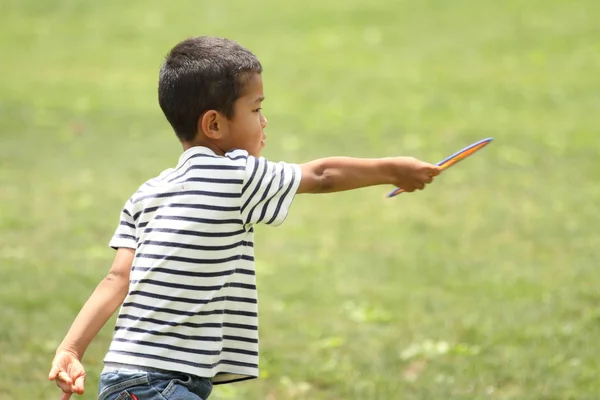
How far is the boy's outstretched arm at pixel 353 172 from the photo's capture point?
2.96 meters

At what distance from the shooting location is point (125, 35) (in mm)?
18547

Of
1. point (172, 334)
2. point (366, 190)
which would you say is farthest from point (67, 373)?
point (366, 190)

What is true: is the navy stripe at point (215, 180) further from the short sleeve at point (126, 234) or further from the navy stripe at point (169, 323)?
the navy stripe at point (169, 323)

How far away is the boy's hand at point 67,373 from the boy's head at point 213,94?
26.9 inches

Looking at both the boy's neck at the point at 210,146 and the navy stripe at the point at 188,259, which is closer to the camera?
the navy stripe at the point at 188,259

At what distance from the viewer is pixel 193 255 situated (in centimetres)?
280

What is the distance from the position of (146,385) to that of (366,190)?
7.71 m

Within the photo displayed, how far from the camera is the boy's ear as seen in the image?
2883 mm

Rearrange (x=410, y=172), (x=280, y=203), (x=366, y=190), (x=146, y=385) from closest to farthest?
(x=146, y=385), (x=280, y=203), (x=410, y=172), (x=366, y=190)

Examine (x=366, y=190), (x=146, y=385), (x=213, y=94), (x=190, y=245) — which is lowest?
(x=366, y=190)

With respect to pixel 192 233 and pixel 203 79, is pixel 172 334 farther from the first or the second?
pixel 203 79

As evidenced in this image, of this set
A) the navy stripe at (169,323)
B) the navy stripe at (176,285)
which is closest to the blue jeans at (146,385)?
the navy stripe at (169,323)

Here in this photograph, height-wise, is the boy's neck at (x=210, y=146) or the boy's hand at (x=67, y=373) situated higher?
the boy's neck at (x=210, y=146)

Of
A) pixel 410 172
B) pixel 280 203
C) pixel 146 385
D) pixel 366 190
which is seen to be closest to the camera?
pixel 146 385
